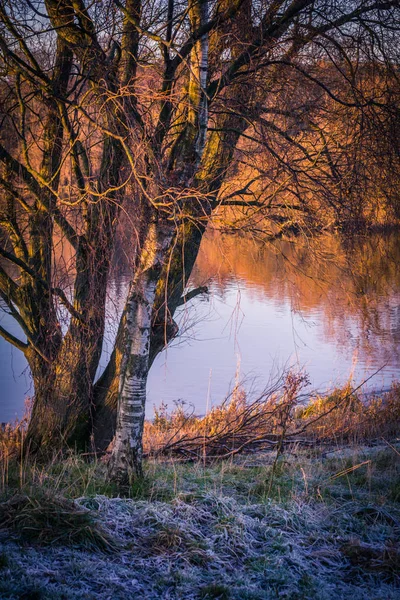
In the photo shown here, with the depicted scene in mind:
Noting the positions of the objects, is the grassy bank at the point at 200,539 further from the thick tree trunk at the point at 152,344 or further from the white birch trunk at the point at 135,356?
the thick tree trunk at the point at 152,344

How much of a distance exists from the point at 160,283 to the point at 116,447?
2.42 m

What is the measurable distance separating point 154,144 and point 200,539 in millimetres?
3052

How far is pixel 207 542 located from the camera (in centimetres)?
396

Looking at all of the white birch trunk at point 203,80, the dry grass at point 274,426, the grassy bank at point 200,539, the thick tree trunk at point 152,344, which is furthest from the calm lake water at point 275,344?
the grassy bank at point 200,539

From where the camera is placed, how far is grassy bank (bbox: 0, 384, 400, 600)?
11.2 feet

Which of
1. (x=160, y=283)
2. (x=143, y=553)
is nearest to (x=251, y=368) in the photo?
(x=160, y=283)

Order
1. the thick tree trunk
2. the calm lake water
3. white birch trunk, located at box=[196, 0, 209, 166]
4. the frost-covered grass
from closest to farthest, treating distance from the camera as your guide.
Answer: the frost-covered grass
white birch trunk, located at box=[196, 0, 209, 166]
the thick tree trunk
the calm lake water

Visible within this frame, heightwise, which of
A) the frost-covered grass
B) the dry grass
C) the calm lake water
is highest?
the calm lake water

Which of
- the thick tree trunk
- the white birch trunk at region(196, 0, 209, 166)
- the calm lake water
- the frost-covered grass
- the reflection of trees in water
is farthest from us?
the calm lake water

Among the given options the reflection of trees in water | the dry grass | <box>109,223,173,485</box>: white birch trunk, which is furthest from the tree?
the dry grass

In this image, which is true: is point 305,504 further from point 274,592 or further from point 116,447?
point 116,447

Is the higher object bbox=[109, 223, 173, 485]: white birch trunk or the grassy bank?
bbox=[109, 223, 173, 485]: white birch trunk

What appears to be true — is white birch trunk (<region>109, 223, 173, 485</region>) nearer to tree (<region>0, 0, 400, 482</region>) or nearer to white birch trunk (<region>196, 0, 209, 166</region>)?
tree (<region>0, 0, 400, 482</region>)

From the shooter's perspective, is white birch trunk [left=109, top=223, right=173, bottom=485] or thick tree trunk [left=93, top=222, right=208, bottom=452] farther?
thick tree trunk [left=93, top=222, right=208, bottom=452]
